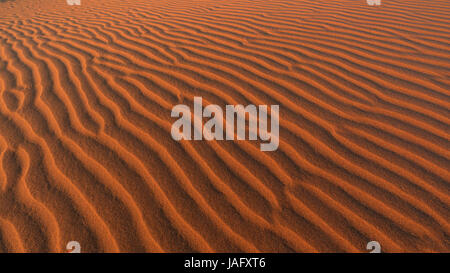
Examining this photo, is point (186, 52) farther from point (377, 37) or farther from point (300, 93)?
point (377, 37)

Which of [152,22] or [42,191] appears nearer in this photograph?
[42,191]

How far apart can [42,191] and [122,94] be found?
1173 mm

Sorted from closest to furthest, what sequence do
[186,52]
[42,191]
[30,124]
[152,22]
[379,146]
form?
[42,191]
[379,146]
[30,124]
[186,52]
[152,22]

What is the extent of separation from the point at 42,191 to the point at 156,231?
2.83ft

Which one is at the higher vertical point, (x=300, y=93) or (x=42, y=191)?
(x=300, y=93)

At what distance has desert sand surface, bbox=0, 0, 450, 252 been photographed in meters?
1.58

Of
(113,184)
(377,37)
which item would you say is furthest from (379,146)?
(377,37)

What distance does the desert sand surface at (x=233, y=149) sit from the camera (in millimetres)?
1584

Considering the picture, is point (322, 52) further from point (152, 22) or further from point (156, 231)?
point (152, 22)

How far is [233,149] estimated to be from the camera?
205cm

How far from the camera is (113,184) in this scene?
5.96 feet

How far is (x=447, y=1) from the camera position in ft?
16.3
